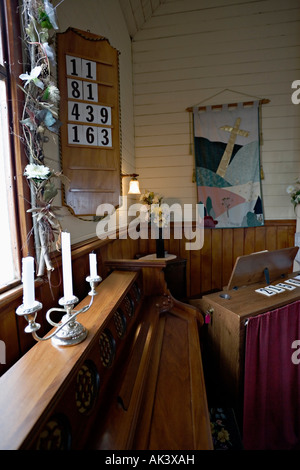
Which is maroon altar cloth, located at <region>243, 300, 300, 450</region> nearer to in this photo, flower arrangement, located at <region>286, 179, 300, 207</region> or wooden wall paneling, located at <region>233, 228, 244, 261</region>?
wooden wall paneling, located at <region>233, 228, 244, 261</region>

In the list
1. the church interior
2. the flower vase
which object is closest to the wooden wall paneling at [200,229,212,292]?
the church interior

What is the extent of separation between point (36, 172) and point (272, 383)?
6.79ft

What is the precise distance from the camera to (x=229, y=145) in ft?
11.5

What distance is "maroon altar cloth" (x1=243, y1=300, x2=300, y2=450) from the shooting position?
5.48 feet

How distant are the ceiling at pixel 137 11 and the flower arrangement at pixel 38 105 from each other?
8.60ft

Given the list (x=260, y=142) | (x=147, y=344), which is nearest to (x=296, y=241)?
(x=260, y=142)

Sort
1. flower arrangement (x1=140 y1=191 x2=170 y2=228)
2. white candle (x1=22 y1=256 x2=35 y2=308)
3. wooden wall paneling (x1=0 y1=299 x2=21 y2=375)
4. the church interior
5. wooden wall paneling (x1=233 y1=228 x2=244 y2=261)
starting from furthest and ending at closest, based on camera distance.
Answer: wooden wall paneling (x1=233 y1=228 x2=244 y2=261)
flower arrangement (x1=140 y1=191 x2=170 y2=228)
wooden wall paneling (x1=0 y1=299 x2=21 y2=375)
the church interior
white candle (x1=22 y1=256 x2=35 y2=308)

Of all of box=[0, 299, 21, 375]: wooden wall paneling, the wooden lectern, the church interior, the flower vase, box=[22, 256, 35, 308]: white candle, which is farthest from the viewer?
the flower vase

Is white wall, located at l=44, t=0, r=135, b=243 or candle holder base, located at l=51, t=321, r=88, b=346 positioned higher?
white wall, located at l=44, t=0, r=135, b=243

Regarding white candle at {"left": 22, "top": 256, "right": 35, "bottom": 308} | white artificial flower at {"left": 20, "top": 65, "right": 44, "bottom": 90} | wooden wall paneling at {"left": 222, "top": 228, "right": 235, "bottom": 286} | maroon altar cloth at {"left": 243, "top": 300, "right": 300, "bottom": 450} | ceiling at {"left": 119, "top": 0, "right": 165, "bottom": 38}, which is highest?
ceiling at {"left": 119, "top": 0, "right": 165, "bottom": 38}

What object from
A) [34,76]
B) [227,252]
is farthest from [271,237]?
[34,76]

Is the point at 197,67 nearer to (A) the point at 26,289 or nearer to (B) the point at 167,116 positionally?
(B) the point at 167,116

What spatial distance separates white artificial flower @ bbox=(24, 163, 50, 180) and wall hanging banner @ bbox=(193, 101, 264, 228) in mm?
2819

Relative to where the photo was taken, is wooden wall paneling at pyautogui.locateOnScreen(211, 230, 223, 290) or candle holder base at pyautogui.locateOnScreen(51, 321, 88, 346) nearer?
candle holder base at pyautogui.locateOnScreen(51, 321, 88, 346)
